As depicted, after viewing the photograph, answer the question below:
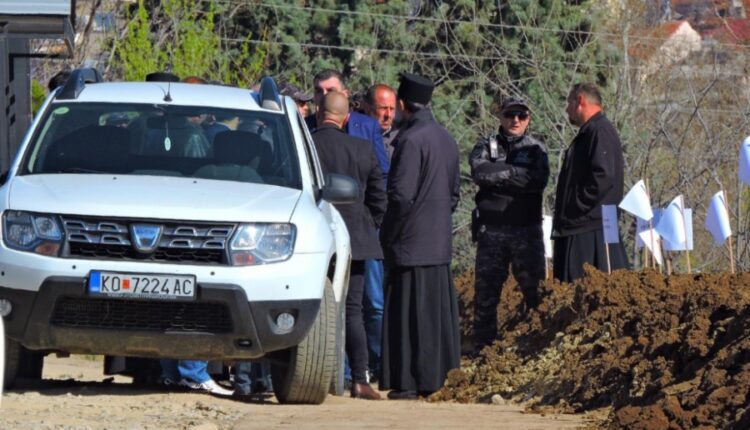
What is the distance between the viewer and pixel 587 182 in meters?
12.4

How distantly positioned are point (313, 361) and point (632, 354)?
1.93 m

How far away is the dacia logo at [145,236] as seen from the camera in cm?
845

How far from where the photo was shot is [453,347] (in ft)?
36.9

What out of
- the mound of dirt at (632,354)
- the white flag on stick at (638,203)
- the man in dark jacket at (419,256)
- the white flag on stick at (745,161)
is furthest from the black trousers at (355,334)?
the white flag on stick at (745,161)

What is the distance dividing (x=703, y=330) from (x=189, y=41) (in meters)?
21.0

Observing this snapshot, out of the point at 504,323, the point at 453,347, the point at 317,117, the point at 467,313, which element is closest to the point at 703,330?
the point at 453,347

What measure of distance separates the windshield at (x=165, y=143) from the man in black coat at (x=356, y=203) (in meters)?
1.18

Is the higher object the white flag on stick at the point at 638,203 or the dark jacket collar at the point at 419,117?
the dark jacket collar at the point at 419,117

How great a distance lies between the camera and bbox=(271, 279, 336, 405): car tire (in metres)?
8.88

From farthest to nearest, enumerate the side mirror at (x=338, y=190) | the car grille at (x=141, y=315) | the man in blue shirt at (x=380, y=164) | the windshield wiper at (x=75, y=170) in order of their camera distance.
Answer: the man in blue shirt at (x=380, y=164) < the side mirror at (x=338, y=190) < the windshield wiper at (x=75, y=170) < the car grille at (x=141, y=315)

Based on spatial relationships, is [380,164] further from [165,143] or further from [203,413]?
[203,413]

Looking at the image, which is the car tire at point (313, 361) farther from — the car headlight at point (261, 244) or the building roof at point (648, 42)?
the building roof at point (648, 42)

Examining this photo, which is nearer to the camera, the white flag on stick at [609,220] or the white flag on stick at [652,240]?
the white flag on stick at [609,220]

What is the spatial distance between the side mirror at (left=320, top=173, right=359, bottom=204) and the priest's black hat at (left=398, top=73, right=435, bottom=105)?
1852 mm
